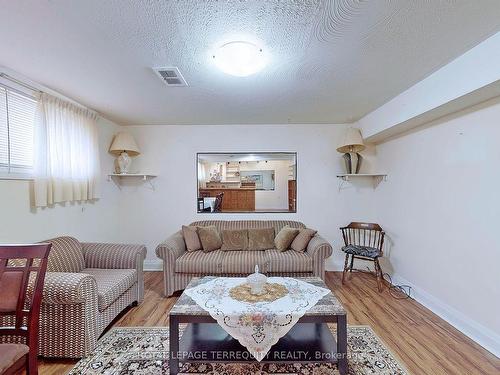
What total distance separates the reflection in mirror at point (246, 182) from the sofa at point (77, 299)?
1.73 metres

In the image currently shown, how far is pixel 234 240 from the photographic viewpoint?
3.51 m

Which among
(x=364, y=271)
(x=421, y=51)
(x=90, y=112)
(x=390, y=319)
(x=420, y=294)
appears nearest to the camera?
(x=421, y=51)

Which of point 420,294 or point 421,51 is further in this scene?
point 420,294

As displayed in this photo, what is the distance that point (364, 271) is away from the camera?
13.0ft

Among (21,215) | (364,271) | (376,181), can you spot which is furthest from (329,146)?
(21,215)

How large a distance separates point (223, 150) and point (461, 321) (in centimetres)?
349

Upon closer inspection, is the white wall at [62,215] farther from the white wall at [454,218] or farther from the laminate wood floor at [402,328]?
the white wall at [454,218]

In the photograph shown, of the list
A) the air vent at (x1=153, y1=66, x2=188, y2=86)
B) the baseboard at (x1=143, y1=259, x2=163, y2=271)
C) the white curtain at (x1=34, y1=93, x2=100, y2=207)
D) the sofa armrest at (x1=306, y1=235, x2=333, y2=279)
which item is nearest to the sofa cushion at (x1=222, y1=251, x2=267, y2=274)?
the sofa armrest at (x1=306, y1=235, x2=333, y2=279)

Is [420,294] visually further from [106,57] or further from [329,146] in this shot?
[106,57]

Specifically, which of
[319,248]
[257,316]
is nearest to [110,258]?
[257,316]

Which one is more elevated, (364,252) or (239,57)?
(239,57)

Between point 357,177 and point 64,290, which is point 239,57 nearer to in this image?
point 64,290

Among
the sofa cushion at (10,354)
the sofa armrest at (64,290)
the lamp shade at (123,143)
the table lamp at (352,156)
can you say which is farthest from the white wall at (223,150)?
the sofa cushion at (10,354)

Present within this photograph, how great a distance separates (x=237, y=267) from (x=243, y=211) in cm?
123
